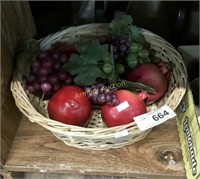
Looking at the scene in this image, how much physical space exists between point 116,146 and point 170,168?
0.37 feet

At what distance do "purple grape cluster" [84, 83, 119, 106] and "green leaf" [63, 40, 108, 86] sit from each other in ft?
0.06

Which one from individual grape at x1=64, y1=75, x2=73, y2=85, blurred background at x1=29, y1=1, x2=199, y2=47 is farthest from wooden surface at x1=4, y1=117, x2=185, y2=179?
blurred background at x1=29, y1=1, x2=199, y2=47

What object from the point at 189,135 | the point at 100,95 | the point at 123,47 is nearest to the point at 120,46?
the point at 123,47

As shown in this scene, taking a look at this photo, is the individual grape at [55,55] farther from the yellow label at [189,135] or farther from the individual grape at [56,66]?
the yellow label at [189,135]

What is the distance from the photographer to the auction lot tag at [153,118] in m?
0.59

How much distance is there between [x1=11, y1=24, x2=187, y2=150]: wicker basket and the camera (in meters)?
0.59

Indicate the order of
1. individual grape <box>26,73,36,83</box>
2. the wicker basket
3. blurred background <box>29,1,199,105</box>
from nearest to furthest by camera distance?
the wicker basket → individual grape <box>26,73,36,83</box> → blurred background <box>29,1,199,105</box>

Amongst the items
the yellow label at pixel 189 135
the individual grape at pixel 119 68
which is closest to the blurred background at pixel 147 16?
the yellow label at pixel 189 135

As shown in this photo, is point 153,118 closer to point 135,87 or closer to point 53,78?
point 135,87

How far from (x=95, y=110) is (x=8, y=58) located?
0.22 metres

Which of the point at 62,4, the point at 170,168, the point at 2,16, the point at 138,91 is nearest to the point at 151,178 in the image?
the point at 170,168

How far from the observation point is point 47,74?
0.68 metres

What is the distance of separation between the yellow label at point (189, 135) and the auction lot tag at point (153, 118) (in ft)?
0.20

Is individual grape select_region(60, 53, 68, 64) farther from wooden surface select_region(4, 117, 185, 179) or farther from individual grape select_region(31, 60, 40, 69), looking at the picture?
wooden surface select_region(4, 117, 185, 179)
